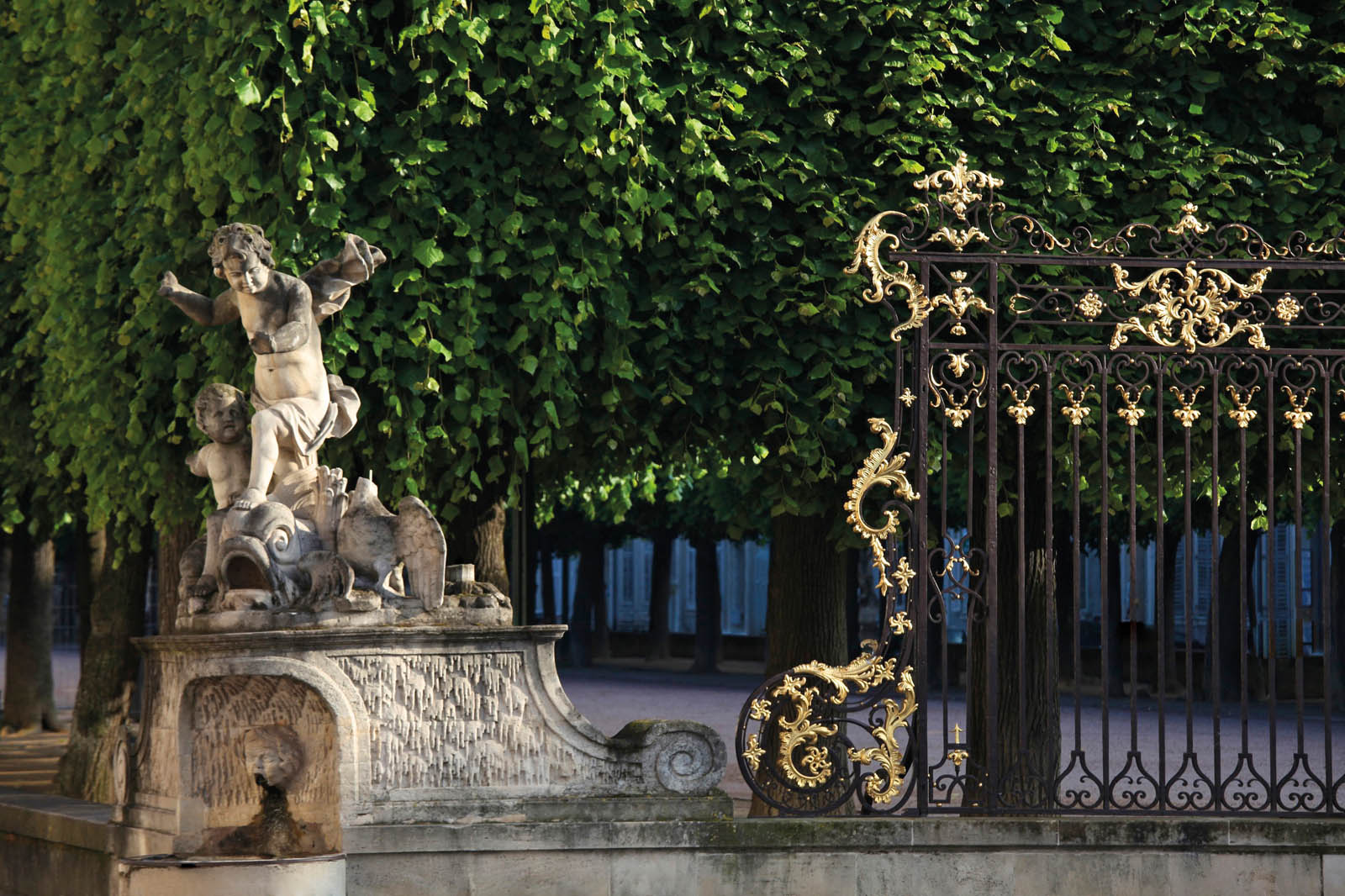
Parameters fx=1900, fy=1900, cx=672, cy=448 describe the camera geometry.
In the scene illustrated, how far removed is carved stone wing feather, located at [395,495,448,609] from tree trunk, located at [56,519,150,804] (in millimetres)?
7305

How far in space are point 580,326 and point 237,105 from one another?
2.39 metres

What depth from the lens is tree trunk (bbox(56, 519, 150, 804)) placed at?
615 inches

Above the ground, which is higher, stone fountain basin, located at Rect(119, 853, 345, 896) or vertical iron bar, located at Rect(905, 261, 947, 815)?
vertical iron bar, located at Rect(905, 261, 947, 815)

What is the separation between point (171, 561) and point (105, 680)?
2.89 metres

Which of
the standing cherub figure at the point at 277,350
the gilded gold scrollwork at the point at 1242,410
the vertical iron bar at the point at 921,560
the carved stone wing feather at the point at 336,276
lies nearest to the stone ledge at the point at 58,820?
the standing cherub figure at the point at 277,350

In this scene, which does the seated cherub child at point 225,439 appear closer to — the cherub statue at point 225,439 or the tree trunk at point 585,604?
the cherub statue at point 225,439

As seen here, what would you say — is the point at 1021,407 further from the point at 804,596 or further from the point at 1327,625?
the point at 804,596

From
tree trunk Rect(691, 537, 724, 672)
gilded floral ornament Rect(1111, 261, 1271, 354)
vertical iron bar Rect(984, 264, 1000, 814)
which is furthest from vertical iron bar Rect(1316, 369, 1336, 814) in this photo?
tree trunk Rect(691, 537, 724, 672)

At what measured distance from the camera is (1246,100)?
11.9 metres

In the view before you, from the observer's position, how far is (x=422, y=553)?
8.58 meters

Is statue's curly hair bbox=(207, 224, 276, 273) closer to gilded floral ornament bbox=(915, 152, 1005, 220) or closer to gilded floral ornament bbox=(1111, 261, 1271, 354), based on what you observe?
gilded floral ornament bbox=(915, 152, 1005, 220)

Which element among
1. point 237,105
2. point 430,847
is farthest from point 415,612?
point 237,105

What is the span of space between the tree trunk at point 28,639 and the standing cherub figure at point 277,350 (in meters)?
14.7

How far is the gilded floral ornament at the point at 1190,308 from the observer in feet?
30.0
